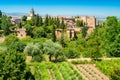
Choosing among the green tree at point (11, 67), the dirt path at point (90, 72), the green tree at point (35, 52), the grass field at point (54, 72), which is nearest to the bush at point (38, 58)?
the green tree at point (35, 52)

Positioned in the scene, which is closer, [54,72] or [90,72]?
[54,72]

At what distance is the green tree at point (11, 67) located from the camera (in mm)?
25484

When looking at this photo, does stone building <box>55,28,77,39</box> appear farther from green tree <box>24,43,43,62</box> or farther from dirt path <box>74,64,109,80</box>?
dirt path <box>74,64,109,80</box>

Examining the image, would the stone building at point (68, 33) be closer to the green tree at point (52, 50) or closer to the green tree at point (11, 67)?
the green tree at point (52, 50)

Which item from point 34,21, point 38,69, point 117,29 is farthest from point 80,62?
point 34,21

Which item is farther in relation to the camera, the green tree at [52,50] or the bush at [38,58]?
the green tree at [52,50]

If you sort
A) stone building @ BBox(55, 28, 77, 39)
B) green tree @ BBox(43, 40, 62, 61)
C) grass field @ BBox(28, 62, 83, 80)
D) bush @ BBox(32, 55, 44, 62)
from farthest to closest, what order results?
stone building @ BBox(55, 28, 77, 39)
green tree @ BBox(43, 40, 62, 61)
bush @ BBox(32, 55, 44, 62)
grass field @ BBox(28, 62, 83, 80)

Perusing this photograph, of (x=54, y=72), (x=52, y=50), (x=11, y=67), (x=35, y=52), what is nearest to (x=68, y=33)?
(x=52, y=50)

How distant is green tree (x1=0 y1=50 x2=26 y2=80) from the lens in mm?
25484

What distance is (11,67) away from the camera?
84.0ft

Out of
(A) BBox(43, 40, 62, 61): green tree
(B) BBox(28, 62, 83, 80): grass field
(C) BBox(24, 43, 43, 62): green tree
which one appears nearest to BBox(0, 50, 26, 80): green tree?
(B) BBox(28, 62, 83, 80): grass field

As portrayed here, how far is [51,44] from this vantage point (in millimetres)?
43156

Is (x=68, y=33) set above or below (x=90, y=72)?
above

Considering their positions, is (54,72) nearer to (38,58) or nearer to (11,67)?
(38,58)
